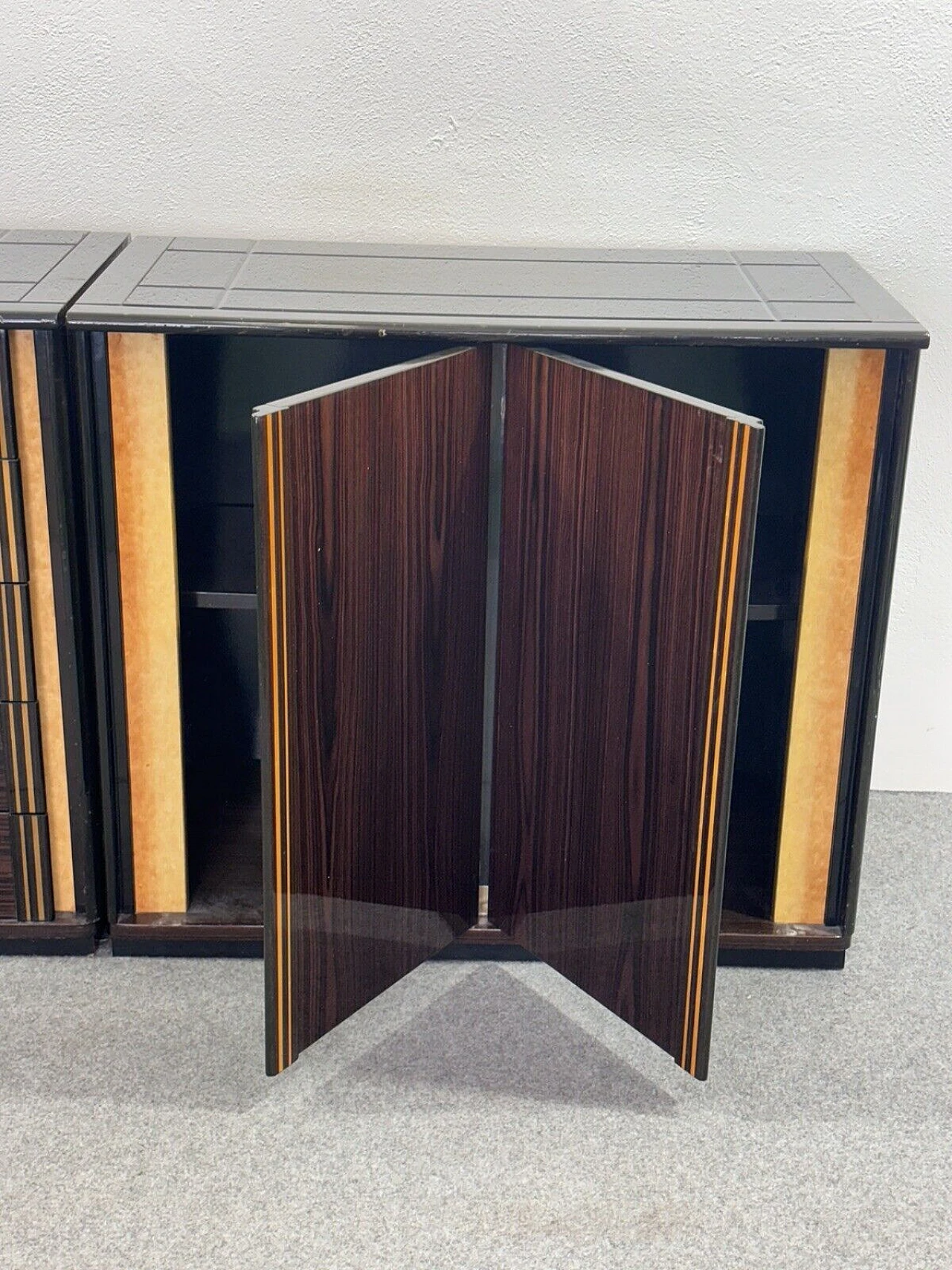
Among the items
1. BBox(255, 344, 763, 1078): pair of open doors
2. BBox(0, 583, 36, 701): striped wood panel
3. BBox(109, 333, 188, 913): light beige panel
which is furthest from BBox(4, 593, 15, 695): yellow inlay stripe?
BBox(255, 344, 763, 1078): pair of open doors

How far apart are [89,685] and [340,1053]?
46 cm

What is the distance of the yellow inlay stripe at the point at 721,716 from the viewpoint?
45.8 inches

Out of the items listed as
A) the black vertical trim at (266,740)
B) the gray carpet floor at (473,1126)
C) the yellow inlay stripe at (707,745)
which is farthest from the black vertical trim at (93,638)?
the yellow inlay stripe at (707,745)

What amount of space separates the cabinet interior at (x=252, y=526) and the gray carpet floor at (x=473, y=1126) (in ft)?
0.52

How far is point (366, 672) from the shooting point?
1.35 m

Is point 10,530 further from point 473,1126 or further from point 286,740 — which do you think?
point 473,1126

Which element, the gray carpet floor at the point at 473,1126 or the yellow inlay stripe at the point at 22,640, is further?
the yellow inlay stripe at the point at 22,640

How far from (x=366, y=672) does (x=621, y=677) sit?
9.3 inches

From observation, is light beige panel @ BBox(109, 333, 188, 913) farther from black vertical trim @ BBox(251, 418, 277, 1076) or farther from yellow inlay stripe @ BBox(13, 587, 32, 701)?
black vertical trim @ BBox(251, 418, 277, 1076)

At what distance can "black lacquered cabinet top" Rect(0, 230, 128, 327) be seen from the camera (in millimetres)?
1371

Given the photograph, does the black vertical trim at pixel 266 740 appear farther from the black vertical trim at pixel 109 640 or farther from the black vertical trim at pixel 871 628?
the black vertical trim at pixel 871 628

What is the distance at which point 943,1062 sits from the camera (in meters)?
1.47

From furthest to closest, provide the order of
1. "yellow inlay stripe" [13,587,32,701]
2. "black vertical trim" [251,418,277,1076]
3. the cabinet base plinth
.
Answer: the cabinet base plinth, "yellow inlay stripe" [13,587,32,701], "black vertical trim" [251,418,277,1076]

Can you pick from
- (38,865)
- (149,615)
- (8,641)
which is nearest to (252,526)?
(149,615)
